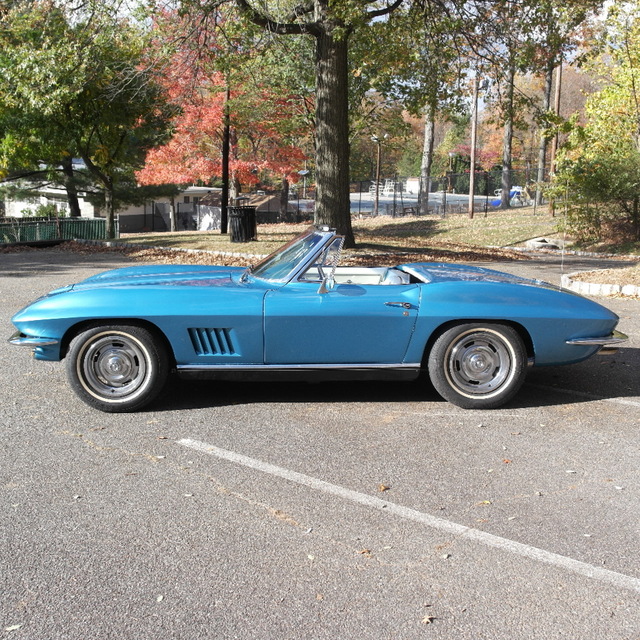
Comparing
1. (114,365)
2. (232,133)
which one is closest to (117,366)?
(114,365)

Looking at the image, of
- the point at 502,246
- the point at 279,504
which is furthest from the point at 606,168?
the point at 279,504

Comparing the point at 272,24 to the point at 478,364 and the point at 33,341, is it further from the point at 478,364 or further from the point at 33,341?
the point at 478,364

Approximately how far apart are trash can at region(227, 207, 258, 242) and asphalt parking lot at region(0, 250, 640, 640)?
13056 mm

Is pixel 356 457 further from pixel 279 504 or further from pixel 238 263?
pixel 238 263

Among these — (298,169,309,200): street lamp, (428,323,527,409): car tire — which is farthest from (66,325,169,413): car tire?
(298,169,309,200): street lamp

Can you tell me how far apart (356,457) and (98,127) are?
72.5ft

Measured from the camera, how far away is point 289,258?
5.79 meters

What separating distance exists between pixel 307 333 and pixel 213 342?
0.66 m

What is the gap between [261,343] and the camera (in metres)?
5.33

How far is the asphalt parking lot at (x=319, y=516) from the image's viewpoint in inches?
115

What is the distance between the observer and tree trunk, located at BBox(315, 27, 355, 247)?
Result: 1527 centimetres

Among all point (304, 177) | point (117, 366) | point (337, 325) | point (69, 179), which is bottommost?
point (117, 366)

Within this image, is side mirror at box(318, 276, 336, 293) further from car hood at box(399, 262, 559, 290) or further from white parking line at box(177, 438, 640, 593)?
white parking line at box(177, 438, 640, 593)

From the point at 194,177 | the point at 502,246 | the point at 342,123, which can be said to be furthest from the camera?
the point at 194,177
